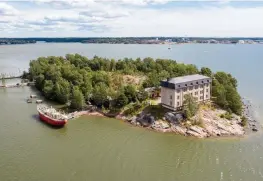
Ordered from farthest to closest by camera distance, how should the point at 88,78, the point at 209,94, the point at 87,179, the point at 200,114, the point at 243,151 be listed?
the point at 88,78, the point at 209,94, the point at 200,114, the point at 243,151, the point at 87,179

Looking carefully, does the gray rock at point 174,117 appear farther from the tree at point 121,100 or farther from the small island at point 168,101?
the tree at point 121,100

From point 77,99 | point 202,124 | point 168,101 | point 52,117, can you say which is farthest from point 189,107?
point 52,117

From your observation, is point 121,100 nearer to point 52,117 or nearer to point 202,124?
point 52,117

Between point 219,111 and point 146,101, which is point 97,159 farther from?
point 219,111

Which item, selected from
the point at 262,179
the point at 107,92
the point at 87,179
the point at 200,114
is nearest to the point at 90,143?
the point at 87,179

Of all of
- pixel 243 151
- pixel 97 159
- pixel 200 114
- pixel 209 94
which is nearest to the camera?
pixel 97 159

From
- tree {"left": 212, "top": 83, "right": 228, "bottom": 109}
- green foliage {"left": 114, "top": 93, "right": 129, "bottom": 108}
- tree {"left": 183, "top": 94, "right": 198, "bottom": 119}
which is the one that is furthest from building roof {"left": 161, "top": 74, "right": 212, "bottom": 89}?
green foliage {"left": 114, "top": 93, "right": 129, "bottom": 108}
